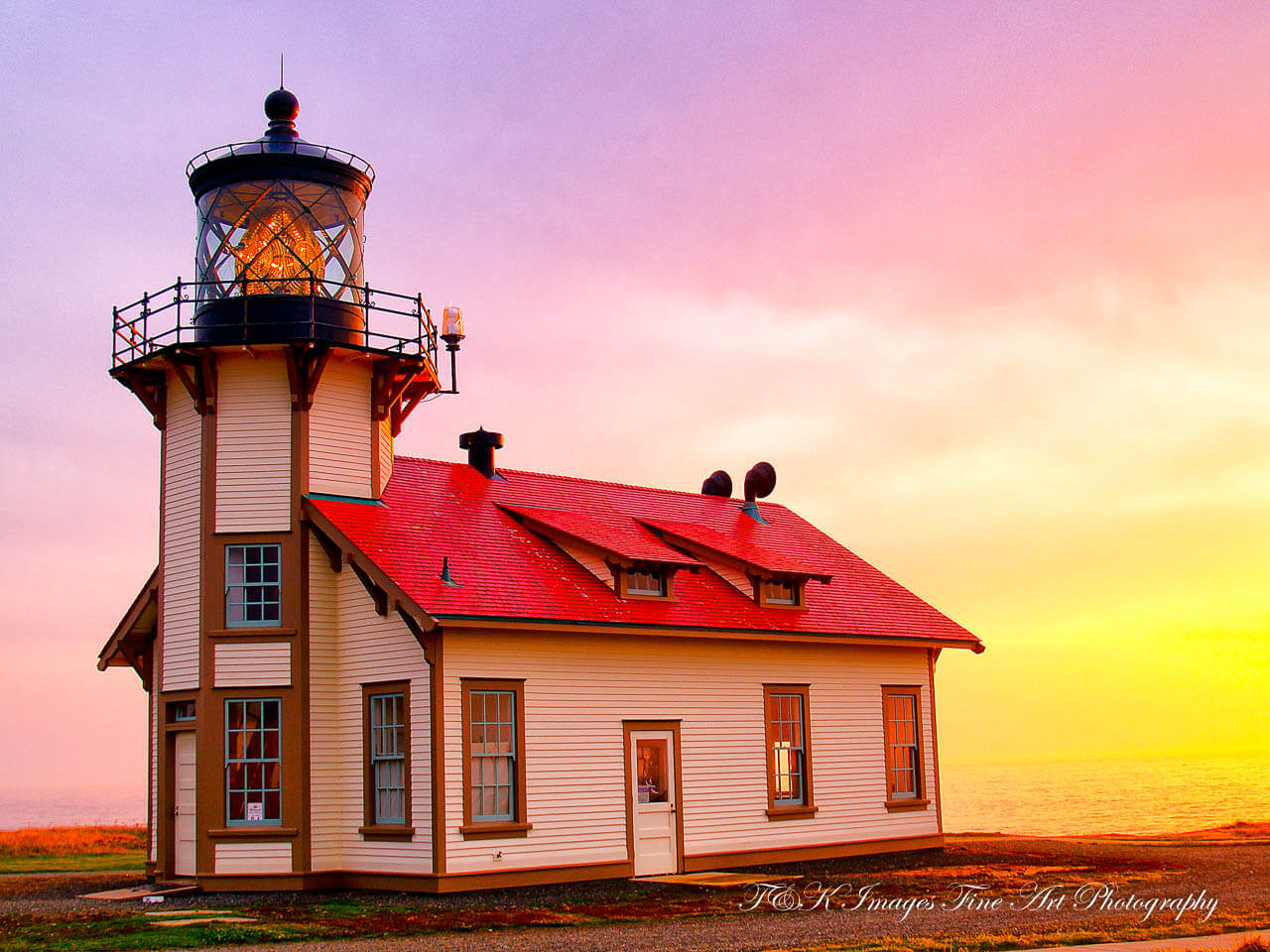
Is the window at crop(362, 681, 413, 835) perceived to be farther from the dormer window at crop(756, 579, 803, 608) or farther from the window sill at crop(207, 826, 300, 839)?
the dormer window at crop(756, 579, 803, 608)

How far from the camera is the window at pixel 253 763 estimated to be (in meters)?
18.5

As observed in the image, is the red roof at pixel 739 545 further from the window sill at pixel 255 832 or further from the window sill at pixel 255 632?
the window sill at pixel 255 832

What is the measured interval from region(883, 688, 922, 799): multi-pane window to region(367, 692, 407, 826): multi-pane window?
8993mm

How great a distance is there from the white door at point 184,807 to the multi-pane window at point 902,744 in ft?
36.3

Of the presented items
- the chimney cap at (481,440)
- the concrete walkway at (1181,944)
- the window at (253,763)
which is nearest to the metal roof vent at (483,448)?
the chimney cap at (481,440)

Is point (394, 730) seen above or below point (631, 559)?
below

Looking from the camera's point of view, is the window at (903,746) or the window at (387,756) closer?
the window at (387,756)

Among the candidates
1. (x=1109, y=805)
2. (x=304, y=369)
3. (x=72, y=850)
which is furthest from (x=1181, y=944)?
(x=1109, y=805)

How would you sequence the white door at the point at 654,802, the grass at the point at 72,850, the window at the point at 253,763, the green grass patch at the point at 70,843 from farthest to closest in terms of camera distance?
the green grass patch at the point at 70,843 < the grass at the point at 72,850 < the white door at the point at 654,802 < the window at the point at 253,763

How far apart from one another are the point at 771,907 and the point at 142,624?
10967mm

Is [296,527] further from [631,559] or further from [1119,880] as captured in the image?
[1119,880]

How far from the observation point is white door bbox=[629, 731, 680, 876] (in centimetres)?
1952

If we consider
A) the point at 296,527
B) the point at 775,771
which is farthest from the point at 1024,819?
the point at 296,527

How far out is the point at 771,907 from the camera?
15.8m
